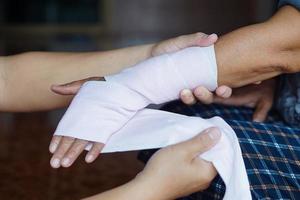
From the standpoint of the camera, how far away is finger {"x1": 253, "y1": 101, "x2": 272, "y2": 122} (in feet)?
3.52

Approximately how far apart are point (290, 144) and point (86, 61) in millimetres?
391

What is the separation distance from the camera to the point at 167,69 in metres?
0.90

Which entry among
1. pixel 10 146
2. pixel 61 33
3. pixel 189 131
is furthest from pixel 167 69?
pixel 61 33

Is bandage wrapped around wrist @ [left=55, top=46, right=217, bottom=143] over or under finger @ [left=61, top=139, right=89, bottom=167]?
over

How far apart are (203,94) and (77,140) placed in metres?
0.22

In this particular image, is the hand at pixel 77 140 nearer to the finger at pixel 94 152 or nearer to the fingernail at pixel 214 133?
the finger at pixel 94 152

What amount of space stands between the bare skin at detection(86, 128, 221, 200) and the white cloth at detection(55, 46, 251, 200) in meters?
0.02

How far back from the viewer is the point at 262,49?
0.91m

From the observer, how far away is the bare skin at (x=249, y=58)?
2.85ft

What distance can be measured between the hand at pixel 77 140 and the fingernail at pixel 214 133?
16 centimetres

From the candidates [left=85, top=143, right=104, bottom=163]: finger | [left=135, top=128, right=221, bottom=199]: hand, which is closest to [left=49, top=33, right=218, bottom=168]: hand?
[left=85, top=143, right=104, bottom=163]: finger

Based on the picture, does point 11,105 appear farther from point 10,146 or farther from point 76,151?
point 10,146

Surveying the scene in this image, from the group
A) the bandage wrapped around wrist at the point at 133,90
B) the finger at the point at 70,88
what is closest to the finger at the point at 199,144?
the bandage wrapped around wrist at the point at 133,90

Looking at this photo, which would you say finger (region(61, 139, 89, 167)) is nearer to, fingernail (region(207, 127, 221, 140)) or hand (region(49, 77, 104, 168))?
hand (region(49, 77, 104, 168))
